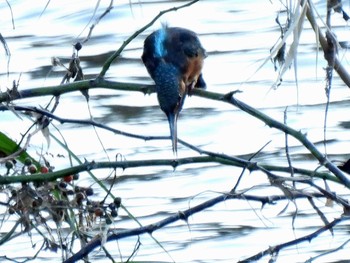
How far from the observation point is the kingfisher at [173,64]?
3.77 m

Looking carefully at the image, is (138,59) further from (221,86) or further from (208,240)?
(208,240)

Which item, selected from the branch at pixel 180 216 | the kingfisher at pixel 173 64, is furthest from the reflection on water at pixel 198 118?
the branch at pixel 180 216

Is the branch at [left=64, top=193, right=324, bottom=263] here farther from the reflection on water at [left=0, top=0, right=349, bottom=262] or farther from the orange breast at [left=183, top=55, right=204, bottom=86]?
the orange breast at [left=183, top=55, right=204, bottom=86]

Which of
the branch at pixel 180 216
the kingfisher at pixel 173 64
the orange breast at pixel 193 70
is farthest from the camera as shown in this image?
the orange breast at pixel 193 70

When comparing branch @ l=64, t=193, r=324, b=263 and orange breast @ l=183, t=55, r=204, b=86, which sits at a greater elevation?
orange breast @ l=183, t=55, r=204, b=86

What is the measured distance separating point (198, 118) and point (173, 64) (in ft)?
9.52

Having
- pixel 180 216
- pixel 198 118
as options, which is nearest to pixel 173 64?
pixel 180 216

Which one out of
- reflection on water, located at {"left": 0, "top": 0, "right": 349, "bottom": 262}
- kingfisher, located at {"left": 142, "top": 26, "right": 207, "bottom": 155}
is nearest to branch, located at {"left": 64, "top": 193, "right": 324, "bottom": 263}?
kingfisher, located at {"left": 142, "top": 26, "right": 207, "bottom": 155}

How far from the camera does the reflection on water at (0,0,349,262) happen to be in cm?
540

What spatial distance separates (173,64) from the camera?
4.18 meters

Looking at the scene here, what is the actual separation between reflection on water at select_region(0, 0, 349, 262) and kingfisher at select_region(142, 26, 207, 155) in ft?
1.27

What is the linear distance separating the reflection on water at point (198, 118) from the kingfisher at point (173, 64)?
1.27 ft

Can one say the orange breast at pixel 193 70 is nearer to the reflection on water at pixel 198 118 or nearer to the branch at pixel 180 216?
the reflection on water at pixel 198 118

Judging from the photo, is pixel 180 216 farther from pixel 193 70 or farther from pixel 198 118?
pixel 198 118
